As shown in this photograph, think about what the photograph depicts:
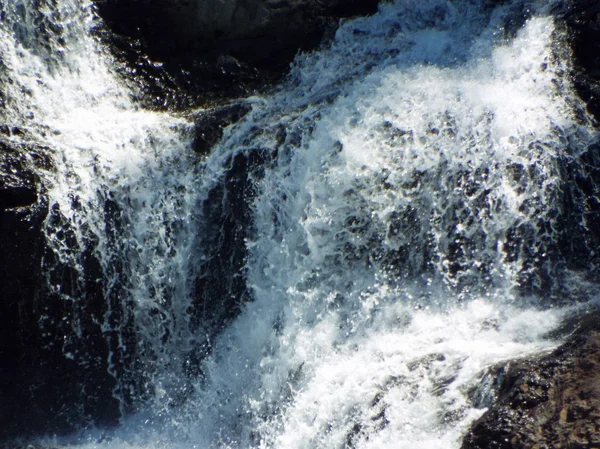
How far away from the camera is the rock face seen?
119 inches

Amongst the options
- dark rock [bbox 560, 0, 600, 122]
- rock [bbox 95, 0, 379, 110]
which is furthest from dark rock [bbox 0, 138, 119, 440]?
dark rock [bbox 560, 0, 600, 122]

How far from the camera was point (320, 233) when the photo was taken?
4891 mm

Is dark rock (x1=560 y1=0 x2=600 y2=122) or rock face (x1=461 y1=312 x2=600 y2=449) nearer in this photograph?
rock face (x1=461 y1=312 x2=600 y2=449)

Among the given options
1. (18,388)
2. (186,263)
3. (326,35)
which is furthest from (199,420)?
(326,35)

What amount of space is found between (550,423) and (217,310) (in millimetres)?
2787

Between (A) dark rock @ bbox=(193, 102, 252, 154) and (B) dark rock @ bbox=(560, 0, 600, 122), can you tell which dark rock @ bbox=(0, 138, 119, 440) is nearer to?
(A) dark rock @ bbox=(193, 102, 252, 154)

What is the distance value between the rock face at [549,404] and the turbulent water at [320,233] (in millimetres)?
729

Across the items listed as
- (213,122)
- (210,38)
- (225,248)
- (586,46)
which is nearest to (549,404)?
(225,248)

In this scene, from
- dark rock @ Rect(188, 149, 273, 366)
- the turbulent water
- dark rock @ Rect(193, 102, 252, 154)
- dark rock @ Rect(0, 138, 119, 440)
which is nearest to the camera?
the turbulent water

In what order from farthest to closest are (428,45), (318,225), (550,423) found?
(428,45) < (318,225) < (550,423)

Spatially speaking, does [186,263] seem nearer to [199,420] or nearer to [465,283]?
[199,420]

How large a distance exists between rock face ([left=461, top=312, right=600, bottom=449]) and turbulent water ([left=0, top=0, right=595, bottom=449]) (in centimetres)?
73

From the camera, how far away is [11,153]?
16.2 feet

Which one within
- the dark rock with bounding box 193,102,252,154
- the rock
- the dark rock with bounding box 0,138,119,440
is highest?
the rock
